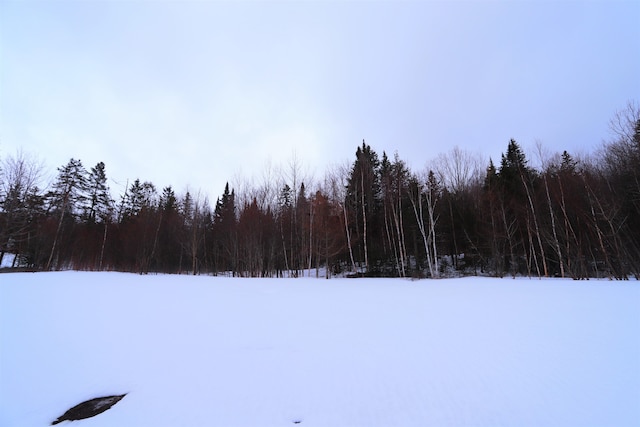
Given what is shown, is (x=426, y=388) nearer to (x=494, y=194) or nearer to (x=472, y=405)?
(x=472, y=405)

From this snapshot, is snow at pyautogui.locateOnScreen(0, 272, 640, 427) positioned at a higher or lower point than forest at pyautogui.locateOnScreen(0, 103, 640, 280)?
lower

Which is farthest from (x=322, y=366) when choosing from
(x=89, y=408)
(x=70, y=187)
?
(x=70, y=187)

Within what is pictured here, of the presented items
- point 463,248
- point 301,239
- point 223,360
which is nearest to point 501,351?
point 223,360

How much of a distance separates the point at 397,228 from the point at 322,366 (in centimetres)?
1914

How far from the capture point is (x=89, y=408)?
271 centimetres

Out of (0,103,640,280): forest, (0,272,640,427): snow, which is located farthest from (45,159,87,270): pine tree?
(0,272,640,427): snow

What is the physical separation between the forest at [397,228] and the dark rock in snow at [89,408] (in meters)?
18.7

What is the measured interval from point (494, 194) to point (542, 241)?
5.27m

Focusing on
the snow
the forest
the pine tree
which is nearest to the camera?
the snow

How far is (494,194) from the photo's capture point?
2150 cm

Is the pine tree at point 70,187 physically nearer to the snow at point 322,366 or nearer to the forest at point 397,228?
the forest at point 397,228

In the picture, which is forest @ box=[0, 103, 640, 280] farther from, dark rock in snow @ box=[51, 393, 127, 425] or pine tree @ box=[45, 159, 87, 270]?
dark rock in snow @ box=[51, 393, 127, 425]

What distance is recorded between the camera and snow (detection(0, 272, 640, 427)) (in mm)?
2502

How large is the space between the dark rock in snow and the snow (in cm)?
10
